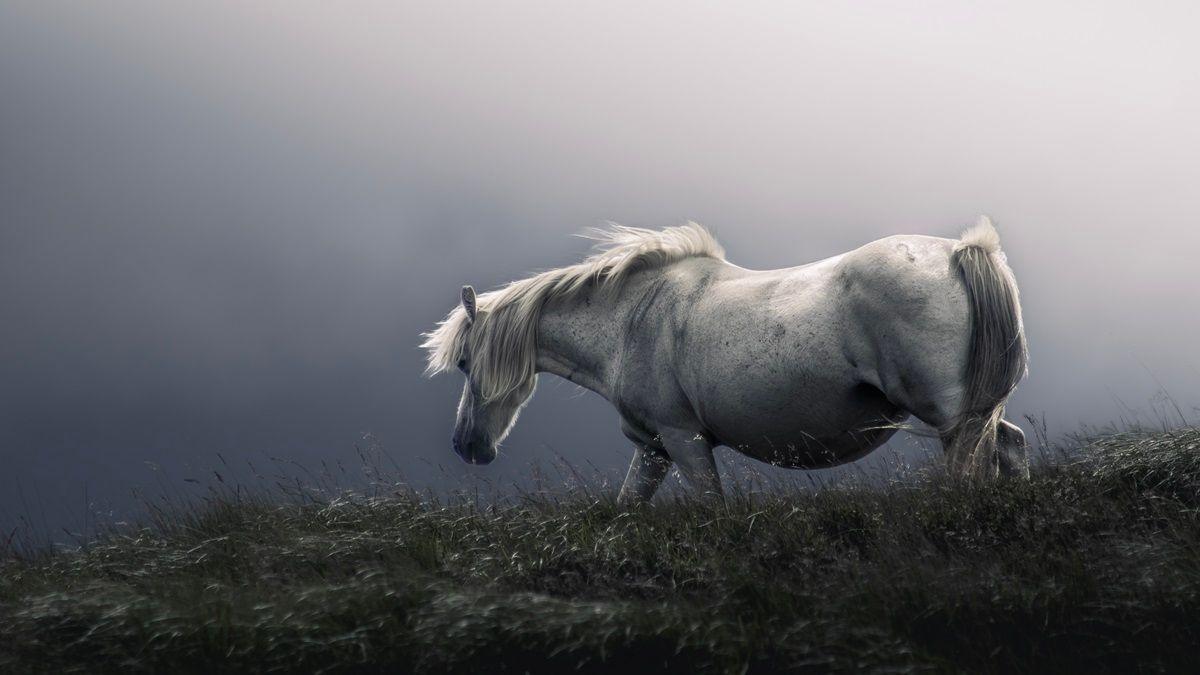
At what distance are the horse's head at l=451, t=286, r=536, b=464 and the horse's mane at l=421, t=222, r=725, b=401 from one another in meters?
0.02

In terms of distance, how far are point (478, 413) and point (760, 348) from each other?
2623 millimetres

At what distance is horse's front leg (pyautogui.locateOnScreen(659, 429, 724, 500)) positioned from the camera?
7.25 metres

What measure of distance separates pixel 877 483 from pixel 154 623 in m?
3.66

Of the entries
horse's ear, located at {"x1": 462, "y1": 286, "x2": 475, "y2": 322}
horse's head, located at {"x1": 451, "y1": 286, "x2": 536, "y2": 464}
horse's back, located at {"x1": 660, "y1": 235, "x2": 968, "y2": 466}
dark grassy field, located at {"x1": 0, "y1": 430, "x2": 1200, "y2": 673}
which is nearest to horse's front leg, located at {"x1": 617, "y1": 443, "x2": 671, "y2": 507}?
horse's back, located at {"x1": 660, "y1": 235, "x2": 968, "y2": 466}

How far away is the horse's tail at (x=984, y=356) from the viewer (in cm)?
639

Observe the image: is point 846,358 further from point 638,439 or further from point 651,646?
point 651,646

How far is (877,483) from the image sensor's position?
625 cm

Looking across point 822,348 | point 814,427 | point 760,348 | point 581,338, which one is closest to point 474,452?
point 581,338

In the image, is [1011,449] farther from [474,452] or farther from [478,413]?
[474,452]

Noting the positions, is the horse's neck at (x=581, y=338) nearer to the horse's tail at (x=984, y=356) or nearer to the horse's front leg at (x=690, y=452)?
the horse's front leg at (x=690, y=452)

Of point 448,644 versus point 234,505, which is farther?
point 234,505

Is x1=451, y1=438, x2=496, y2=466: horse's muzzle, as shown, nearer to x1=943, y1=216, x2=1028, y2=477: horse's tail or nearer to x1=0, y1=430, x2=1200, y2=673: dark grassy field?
x1=0, y1=430, x2=1200, y2=673: dark grassy field

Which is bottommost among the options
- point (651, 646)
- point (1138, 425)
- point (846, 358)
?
point (1138, 425)

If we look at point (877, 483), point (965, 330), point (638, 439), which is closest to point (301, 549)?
point (638, 439)
